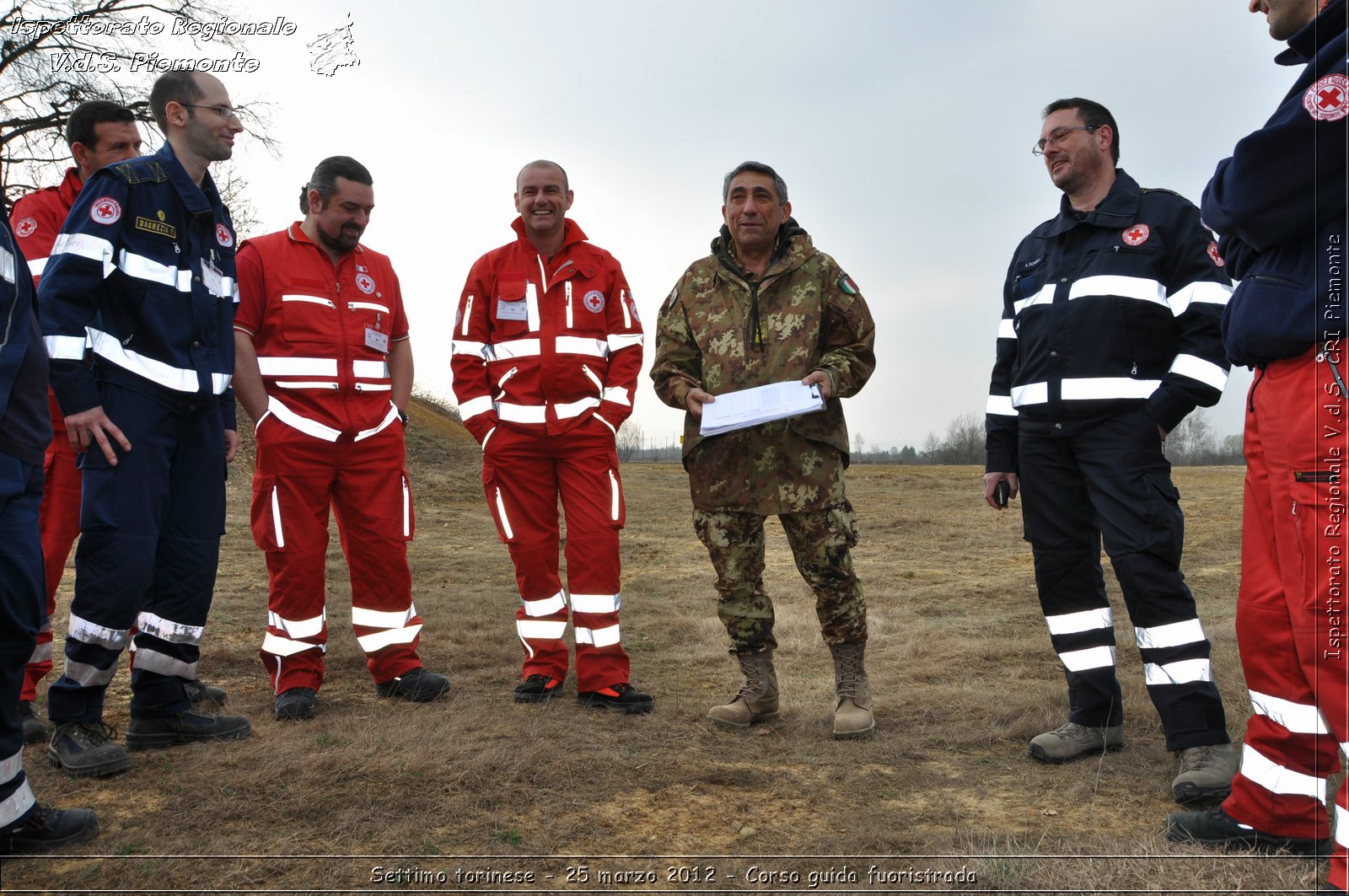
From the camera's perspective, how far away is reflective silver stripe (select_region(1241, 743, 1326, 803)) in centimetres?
262

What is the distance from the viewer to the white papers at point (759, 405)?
3.91 m

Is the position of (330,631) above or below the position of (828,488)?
below

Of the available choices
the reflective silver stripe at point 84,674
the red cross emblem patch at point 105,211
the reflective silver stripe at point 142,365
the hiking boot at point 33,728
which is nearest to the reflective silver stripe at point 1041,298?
the reflective silver stripe at point 142,365

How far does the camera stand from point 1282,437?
2.47 meters

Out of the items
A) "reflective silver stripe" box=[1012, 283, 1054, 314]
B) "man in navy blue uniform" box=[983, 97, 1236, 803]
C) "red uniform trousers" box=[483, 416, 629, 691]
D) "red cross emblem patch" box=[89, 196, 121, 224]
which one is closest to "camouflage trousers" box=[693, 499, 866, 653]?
"red uniform trousers" box=[483, 416, 629, 691]

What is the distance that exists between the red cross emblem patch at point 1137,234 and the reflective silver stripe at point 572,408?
254 cm

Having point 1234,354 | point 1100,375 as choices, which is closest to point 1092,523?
point 1100,375

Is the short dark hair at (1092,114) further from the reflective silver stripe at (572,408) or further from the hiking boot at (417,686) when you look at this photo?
the hiking boot at (417,686)

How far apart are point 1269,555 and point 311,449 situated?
12.8ft

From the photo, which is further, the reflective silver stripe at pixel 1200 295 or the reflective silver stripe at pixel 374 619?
the reflective silver stripe at pixel 374 619

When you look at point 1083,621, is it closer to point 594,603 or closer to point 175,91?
point 594,603

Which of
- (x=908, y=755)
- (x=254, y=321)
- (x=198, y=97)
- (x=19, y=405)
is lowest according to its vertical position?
(x=908, y=755)

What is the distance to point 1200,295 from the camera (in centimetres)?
352

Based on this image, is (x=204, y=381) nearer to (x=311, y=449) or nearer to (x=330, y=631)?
(x=311, y=449)
